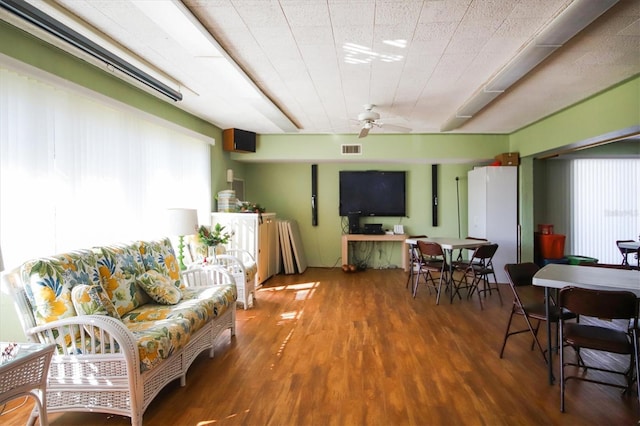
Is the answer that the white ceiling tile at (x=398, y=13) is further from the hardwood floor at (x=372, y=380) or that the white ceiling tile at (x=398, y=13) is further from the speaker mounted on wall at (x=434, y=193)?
the speaker mounted on wall at (x=434, y=193)

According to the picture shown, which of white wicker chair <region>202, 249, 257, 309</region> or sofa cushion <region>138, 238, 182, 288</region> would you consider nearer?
sofa cushion <region>138, 238, 182, 288</region>

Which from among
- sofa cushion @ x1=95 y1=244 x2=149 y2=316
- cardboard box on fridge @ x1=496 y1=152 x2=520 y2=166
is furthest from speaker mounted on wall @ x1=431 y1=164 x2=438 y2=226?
sofa cushion @ x1=95 y1=244 x2=149 y2=316

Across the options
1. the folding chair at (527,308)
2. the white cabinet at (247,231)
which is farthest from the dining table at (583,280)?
the white cabinet at (247,231)

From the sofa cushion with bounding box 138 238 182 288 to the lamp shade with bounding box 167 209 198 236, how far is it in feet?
0.49

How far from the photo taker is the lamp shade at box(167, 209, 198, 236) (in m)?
3.49

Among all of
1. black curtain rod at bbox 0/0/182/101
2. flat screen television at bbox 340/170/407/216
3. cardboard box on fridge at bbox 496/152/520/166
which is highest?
black curtain rod at bbox 0/0/182/101

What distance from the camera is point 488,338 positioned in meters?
3.27

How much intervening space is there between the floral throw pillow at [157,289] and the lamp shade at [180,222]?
0.70 meters

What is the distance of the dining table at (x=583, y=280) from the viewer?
2234 millimetres

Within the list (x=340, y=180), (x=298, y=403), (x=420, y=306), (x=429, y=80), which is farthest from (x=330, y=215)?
(x=298, y=403)

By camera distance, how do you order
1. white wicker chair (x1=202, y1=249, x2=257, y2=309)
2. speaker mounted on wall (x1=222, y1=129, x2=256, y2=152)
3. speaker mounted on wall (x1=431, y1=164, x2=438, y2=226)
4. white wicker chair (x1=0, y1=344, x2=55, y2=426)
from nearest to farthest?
white wicker chair (x1=0, y1=344, x2=55, y2=426), white wicker chair (x1=202, y1=249, x2=257, y2=309), speaker mounted on wall (x1=222, y1=129, x2=256, y2=152), speaker mounted on wall (x1=431, y1=164, x2=438, y2=226)

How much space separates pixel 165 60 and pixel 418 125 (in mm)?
3934

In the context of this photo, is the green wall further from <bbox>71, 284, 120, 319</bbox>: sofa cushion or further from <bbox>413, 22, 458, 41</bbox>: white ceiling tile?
<bbox>71, 284, 120, 319</bbox>: sofa cushion

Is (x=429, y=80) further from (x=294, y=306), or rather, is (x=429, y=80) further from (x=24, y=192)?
(x=24, y=192)
